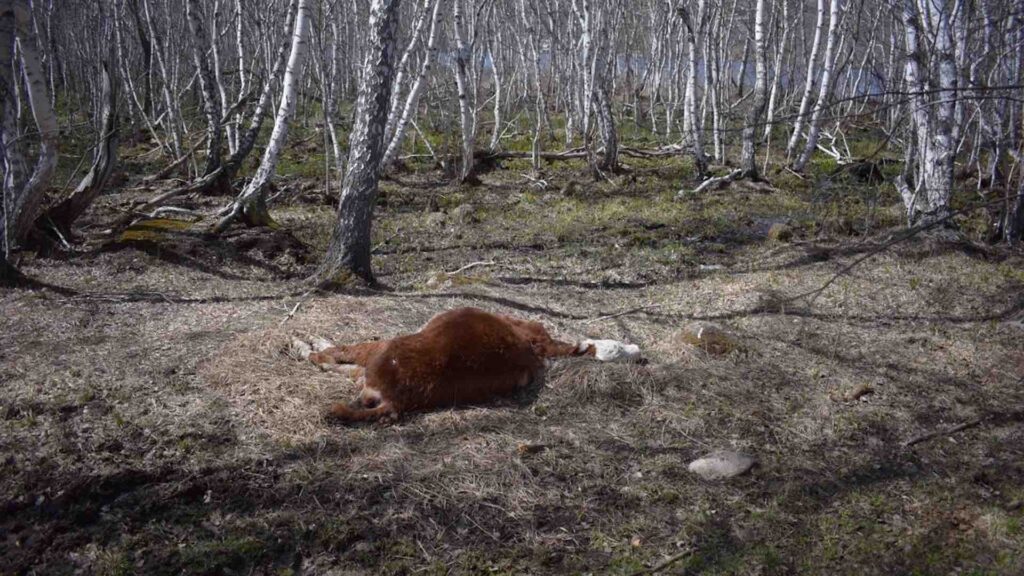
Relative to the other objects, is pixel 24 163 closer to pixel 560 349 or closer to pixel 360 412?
pixel 360 412

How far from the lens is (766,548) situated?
317 cm

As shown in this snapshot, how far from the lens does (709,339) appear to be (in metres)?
5.37

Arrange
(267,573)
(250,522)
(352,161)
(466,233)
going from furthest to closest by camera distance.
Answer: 1. (466,233)
2. (352,161)
3. (250,522)
4. (267,573)

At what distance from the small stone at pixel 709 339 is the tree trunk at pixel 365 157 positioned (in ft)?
10.4

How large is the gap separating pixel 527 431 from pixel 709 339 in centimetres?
200

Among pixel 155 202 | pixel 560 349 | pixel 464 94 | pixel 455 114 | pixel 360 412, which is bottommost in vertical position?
pixel 360 412

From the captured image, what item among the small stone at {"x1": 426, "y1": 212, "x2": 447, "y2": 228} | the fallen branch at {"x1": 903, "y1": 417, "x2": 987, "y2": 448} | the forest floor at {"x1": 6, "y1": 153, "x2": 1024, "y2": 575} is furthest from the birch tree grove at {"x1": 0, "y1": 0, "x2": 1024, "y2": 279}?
the small stone at {"x1": 426, "y1": 212, "x2": 447, "y2": 228}

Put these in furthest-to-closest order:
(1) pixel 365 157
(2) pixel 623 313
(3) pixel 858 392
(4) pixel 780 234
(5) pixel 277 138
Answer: (4) pixel 780 234
(5) pixel 277 138
(1) pixel 365 157
(2) pixel 623 313
(3) pixel 858 392

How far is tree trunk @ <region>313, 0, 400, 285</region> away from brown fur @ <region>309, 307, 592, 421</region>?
222 cm

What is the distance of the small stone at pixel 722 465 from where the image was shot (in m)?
3.77

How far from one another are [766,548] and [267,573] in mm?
2241

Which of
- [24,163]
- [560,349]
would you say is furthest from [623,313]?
[24,163]

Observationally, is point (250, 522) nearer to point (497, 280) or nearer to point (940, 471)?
point (940, 471)

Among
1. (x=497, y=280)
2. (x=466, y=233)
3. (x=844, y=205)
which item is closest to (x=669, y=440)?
(x=497, y=280)
